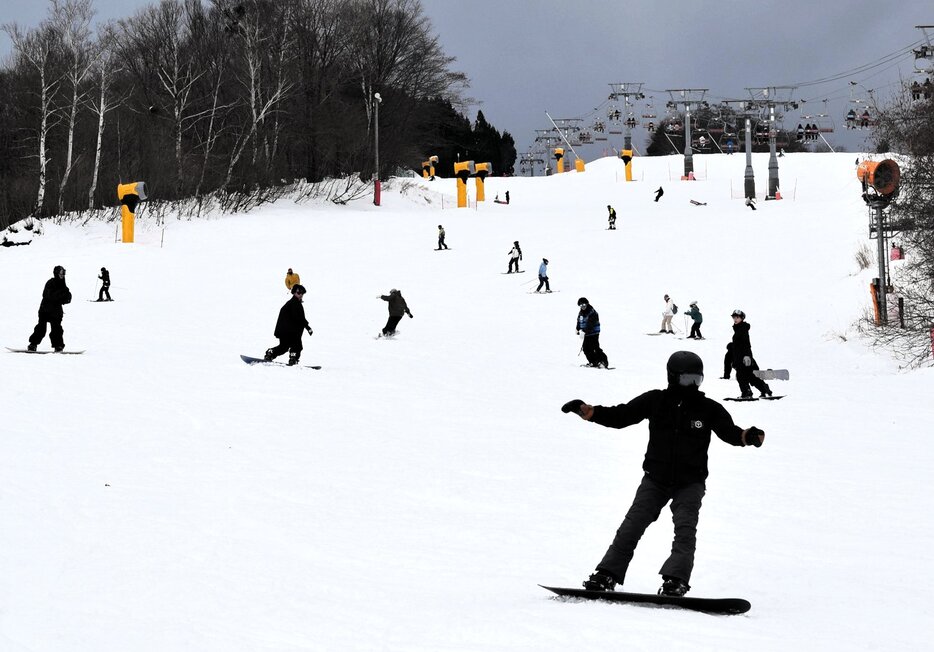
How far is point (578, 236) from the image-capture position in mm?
46469

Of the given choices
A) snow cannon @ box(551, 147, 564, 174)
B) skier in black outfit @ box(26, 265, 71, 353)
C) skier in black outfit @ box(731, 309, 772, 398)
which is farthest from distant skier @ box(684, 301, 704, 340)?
snow cannon @ box(551, 147, 564, 174)

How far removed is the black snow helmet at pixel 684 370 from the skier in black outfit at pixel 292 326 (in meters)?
11.7

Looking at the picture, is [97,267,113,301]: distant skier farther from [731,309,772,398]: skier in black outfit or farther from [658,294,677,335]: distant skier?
[731,309,772,398]: skier in black outfit

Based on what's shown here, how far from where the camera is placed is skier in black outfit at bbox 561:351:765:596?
5688mm

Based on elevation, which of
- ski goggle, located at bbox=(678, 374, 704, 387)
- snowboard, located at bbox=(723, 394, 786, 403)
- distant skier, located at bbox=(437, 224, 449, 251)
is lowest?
snowboard, located at bbox=(723, 394, 786, 403)

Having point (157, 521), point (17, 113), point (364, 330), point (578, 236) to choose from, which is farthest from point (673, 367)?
point (17, 113)

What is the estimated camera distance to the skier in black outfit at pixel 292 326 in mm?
17031

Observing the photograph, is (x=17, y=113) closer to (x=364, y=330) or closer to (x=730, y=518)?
(x=364, y=330)

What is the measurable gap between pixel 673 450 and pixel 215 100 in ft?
167

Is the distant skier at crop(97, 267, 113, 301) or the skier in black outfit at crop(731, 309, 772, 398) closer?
the skier in black outfit at crop(731, 309, 772, 398)

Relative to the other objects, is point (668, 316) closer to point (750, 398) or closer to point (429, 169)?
point (750, 398)

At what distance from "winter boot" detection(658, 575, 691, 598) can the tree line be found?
142 feet

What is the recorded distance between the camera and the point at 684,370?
5.69 m

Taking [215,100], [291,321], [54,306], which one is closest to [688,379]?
[291,321]
